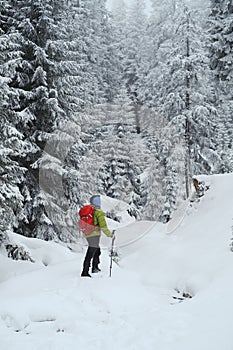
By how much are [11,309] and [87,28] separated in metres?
33.6

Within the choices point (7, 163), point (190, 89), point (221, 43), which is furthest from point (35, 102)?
point (221, 43)

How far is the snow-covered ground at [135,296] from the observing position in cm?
545

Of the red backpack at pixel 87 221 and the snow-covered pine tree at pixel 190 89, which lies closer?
the red backpack at pixel 87 221

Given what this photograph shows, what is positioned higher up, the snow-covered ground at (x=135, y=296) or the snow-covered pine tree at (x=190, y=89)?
the snow-covered pine tree at (x=190, y=89)

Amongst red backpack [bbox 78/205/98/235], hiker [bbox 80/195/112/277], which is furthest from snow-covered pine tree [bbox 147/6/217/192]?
red backpack [bbox 78/205/98/235]

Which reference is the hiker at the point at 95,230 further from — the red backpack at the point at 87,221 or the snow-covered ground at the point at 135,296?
the snow-covered ground at the point at 135,296

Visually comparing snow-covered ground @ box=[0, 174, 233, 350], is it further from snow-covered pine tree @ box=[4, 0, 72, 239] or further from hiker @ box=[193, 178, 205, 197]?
snow-covered pine tree @ box=[4, 0, 72, 239]

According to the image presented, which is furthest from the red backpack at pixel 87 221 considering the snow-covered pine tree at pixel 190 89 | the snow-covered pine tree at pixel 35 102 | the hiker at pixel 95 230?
the snow-covered pine tree at pixel 190 89

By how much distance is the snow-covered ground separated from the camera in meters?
5.45

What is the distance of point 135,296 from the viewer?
7.80 m

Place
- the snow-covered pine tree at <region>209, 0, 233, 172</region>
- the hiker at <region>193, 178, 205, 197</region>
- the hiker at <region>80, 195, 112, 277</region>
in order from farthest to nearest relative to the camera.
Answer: the snow-covered pine tree at <region>209, 0, 233, 172</region>, the hiker at <region>193, 178, 205, 197</region>, the hiker at <region>80, 195, 112, 277</region>

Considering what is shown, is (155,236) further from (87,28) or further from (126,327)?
(87,28)

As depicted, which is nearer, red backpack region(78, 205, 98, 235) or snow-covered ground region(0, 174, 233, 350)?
snow-covered ground region(0, 174, 233, 350)

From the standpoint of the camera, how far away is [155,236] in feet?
45.9
